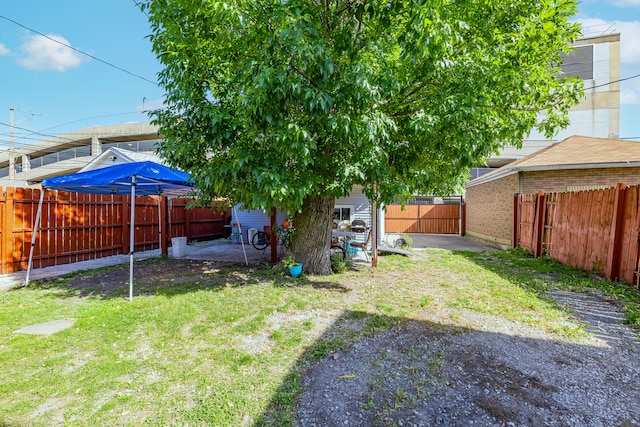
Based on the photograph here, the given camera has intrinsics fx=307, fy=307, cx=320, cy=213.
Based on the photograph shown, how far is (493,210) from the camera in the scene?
12.3 metres

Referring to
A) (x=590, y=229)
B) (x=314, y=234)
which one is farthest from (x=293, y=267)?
(x=590, y=229)

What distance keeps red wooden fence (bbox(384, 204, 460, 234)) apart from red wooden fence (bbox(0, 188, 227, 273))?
1165 centimetres

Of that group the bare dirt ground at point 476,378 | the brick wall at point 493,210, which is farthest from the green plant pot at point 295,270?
the brick wall at point 493,210

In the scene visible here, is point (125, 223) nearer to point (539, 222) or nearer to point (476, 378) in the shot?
point (476, 378)

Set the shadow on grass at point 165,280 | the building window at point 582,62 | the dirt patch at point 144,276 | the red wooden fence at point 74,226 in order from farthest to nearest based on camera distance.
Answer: the building window at point 582,62 < the red wooden fence at point 74,226 < the dirt patch at point 144,276 < the shadow on grass at point 165,280

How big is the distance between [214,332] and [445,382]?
2528mm

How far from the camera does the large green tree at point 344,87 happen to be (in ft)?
13.2

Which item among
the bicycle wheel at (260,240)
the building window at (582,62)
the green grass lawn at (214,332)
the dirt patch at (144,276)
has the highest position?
the building window at (582,62)

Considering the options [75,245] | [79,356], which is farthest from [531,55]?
[75,245]

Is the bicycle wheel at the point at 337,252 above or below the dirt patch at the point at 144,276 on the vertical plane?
above

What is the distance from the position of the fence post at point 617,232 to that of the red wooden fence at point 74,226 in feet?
34.7

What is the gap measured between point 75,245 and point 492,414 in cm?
969

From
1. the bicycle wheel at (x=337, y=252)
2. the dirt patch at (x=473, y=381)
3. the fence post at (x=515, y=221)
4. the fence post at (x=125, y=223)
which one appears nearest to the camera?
the dirt patch at (x=473, y=381)

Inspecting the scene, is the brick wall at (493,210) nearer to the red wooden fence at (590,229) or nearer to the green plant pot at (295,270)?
the red wooden fence at (590,229)
